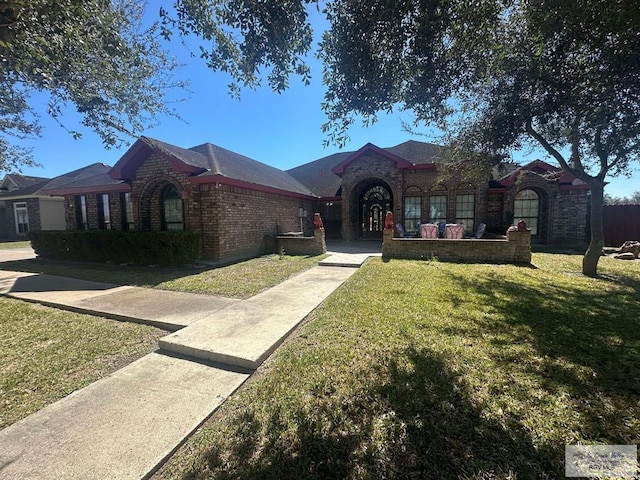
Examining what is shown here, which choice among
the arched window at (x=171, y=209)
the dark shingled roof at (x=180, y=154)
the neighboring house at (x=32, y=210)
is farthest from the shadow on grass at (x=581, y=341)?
the neighboring house at (x=32, y=210)

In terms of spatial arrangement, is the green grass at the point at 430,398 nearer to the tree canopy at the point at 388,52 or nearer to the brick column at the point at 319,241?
the tree canopy at the point at 388,52

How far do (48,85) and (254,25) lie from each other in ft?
16.5

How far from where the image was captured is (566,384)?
2658mm

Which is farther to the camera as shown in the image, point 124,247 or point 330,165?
point 330,165

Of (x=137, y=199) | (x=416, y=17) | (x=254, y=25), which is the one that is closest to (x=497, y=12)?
(x=416, y=17)

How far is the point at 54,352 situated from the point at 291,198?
1229 centimetres

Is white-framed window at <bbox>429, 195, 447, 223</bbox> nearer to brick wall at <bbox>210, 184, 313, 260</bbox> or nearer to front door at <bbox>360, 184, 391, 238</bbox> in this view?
front door at <bbox>360, 184, 391, 238</bbox>

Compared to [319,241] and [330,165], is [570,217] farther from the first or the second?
[330,165]

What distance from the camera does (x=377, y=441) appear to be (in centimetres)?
205

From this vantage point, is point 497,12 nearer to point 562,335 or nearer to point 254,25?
point 254,25

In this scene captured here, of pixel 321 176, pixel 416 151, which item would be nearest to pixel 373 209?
pixel 416 151

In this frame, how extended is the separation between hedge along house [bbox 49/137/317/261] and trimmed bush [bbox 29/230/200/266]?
3.45 feet

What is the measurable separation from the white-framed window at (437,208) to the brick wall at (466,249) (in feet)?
19.1

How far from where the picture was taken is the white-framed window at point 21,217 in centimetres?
2156
